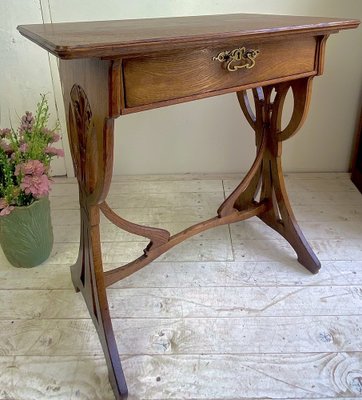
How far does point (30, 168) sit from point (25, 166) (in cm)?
2

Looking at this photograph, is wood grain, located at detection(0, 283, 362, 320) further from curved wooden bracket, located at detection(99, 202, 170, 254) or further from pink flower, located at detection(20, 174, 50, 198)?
pink flower, located at detection(20, 174, 50, 198)

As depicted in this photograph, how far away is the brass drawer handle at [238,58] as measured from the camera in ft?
2.95

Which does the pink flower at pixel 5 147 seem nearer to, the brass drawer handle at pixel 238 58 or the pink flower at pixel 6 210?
the pink flower at pixel 6 210

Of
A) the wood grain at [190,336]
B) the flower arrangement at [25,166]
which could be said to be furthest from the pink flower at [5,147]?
the wood grain at [190,336]

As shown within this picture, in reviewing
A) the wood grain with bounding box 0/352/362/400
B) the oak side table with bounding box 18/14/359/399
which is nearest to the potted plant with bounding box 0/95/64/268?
the oak side table with bounding box 18/14/359/399

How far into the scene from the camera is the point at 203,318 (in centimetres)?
125

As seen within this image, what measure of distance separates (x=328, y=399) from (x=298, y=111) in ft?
2.54

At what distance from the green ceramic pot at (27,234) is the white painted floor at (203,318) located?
0.04 metres

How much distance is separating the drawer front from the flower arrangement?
623 millimetres

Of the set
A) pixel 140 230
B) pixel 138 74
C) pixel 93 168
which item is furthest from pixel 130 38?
pixel 140 230

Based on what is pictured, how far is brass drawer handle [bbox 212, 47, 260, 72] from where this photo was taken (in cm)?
90

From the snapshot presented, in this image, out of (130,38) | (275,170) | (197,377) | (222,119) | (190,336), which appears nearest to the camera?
(130,38)

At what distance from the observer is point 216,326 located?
1216 millimetres

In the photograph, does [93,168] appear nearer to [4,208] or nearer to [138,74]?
[138,74]
